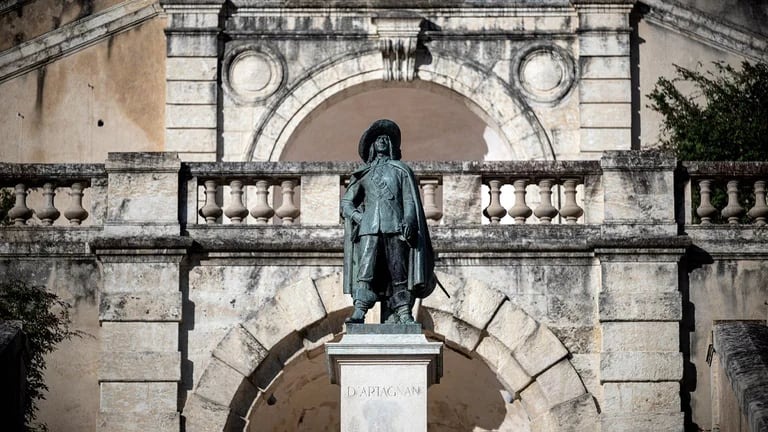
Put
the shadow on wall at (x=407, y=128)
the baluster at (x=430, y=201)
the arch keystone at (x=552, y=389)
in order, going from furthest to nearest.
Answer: the shadow on wall at (x=407, y=128)
the baluster at (x=430, y=201)
the arch keystone at (x=552, y=389)

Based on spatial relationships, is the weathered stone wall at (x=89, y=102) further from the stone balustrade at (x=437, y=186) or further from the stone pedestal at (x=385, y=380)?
the stone pedestal at (x=385, y=380)

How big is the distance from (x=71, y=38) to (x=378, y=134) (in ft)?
31.6

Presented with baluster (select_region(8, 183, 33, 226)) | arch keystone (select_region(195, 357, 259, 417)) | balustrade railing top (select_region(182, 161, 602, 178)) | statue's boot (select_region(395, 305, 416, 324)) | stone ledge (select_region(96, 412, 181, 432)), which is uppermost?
balustrade railing top (select_region(182, 161, 602, 178))

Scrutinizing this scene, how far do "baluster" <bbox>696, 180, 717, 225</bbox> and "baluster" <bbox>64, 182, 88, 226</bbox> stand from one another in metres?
6.03

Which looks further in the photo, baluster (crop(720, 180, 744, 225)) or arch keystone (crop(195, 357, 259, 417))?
Answer: baluster (crop(720, 180, 744, 225))

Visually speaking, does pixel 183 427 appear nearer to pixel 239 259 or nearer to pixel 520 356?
pixel 239 259

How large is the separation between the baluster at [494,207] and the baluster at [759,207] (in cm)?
244

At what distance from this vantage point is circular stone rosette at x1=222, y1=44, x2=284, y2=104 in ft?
77.8

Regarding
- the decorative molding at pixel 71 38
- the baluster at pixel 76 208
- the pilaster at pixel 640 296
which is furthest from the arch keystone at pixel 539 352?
the decorative molding at pixel 71 38

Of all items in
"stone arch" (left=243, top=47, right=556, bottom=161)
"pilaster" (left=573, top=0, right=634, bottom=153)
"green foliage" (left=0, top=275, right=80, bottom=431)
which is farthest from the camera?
"stone arch" (left=243, top=47, right=556, bottom=161)

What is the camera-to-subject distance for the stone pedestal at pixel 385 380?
14.8 m

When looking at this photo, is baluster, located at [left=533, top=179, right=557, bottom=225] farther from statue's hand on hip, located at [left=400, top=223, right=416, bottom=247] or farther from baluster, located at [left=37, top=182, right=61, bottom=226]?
baluster, located at [left=37, top=182, right=61, bottom=226]

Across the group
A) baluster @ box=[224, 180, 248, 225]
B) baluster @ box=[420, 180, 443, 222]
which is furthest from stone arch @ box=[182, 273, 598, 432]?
baluster @ box=[224, 180, 248, 225]

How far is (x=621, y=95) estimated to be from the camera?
23641 mm
